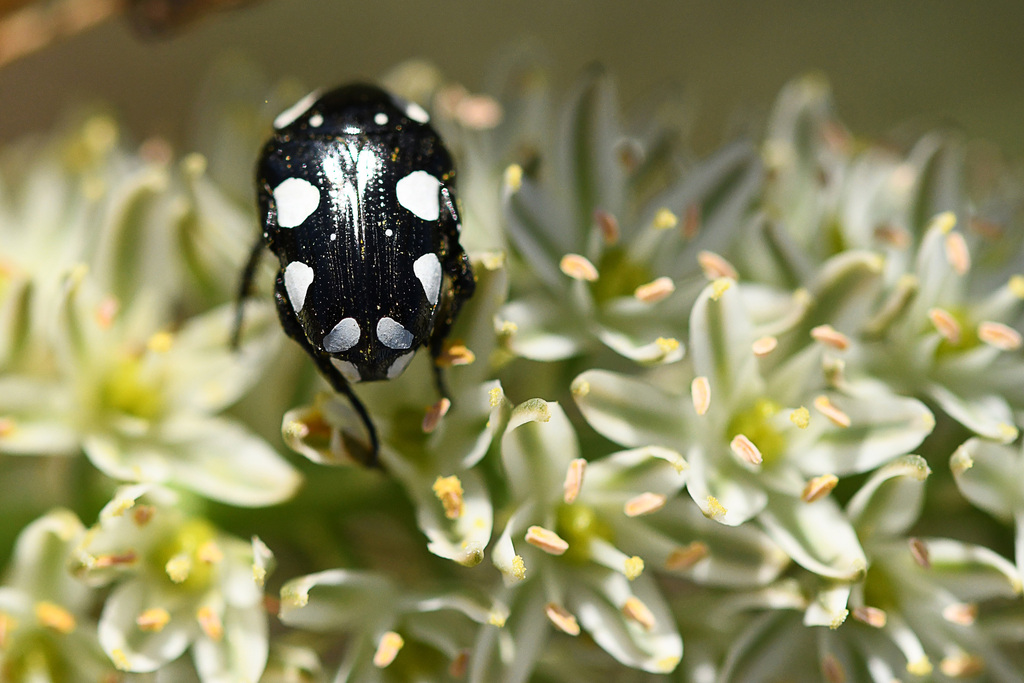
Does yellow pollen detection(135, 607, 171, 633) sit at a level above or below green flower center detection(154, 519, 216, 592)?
below

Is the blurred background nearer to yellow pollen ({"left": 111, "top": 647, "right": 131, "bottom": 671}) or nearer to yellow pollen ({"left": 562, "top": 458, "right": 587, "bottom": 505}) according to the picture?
yellow pollen ({"left": 562, "top": 458, "right": 587, "bottom": 505})

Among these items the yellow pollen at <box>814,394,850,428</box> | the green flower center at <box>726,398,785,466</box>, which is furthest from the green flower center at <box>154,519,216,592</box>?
the yellow pollen at <box>814,394,850,428</box>

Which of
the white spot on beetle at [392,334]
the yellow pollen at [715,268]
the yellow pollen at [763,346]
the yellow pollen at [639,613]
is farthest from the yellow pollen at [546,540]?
the yellow pollen at [715,268]

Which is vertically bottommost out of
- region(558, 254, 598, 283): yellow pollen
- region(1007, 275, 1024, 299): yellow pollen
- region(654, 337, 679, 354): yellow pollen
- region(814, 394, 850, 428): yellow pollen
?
region(814, 394, 850, 428): yellow pollen

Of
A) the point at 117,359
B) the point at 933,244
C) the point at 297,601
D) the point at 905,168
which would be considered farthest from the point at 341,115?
the point at 905,168

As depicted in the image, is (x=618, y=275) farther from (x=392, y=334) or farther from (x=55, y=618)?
(x=55, y=618)

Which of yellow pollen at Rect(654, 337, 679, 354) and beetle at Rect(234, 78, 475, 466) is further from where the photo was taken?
yellow pollen at Rect(654, 337, 679, 354)
